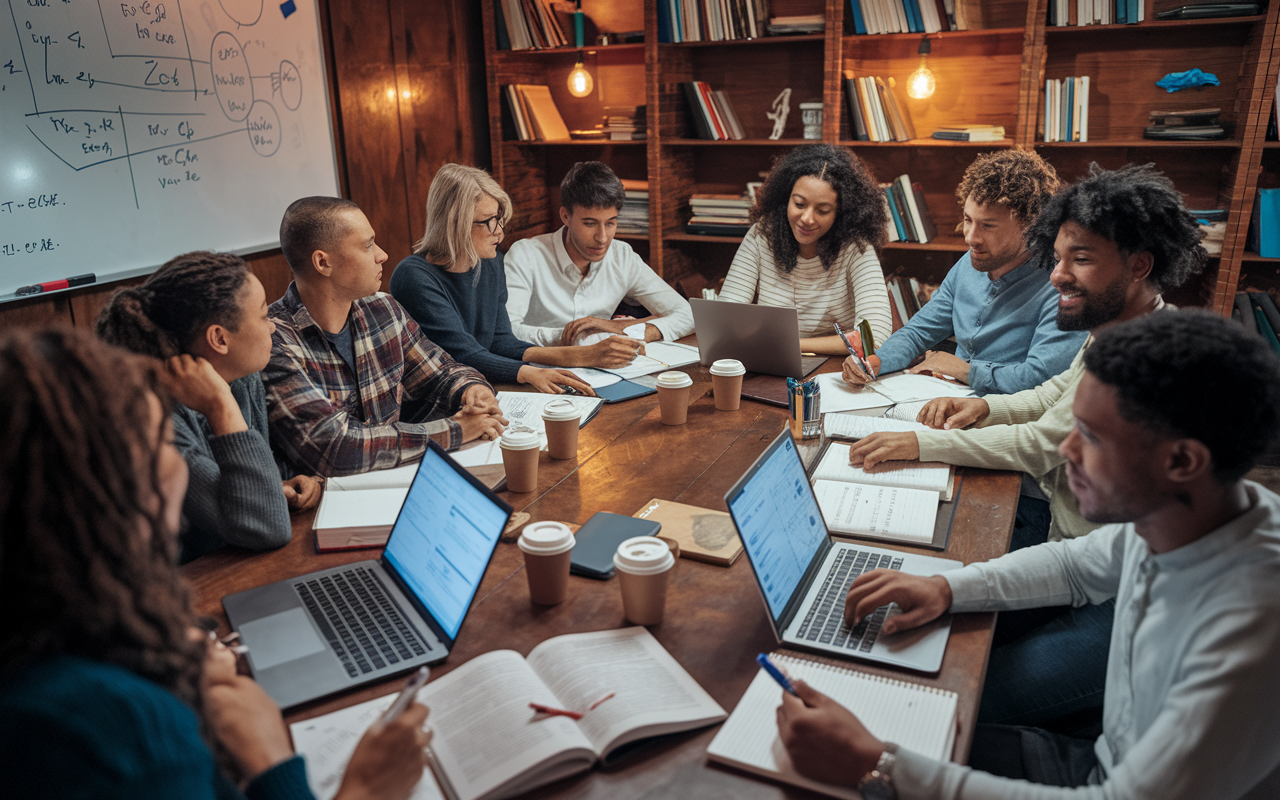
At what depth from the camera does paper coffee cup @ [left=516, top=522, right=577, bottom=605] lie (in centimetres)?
125

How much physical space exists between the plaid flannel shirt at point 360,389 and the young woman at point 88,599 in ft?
3.20

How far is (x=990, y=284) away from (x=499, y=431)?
1.53 metres

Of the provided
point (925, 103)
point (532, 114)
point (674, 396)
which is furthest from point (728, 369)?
point (532, 114)

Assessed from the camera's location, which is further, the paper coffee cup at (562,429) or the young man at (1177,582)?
the paper coffee cup at (562,429)

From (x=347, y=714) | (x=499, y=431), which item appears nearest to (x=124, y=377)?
(x=347, y=714)

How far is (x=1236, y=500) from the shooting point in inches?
38.6

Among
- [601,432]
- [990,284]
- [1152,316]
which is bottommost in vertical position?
[601,432]

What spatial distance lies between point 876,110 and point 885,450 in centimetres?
245

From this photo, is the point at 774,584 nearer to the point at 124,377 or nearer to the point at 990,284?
the point at 124,377

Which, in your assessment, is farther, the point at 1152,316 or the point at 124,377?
the point at 1152,316

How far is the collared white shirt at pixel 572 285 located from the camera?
3215mm

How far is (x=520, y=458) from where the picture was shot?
1670mm

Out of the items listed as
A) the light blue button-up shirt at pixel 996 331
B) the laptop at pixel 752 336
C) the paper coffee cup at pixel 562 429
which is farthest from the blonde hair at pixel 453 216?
the light blue button-up shirt at pixel 996 331

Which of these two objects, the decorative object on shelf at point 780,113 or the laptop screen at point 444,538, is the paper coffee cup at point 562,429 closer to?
the laptop screen at point 444,538
